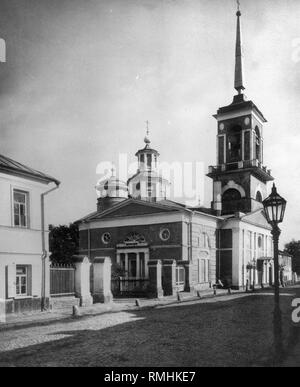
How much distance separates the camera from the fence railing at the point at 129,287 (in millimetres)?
25486

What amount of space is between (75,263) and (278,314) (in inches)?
456

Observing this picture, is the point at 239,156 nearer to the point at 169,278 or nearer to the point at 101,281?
the point at 169,278

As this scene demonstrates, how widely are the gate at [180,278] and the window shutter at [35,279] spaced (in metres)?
11.8

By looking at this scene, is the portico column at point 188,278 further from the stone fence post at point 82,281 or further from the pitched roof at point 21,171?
the pitched roof at point 21,171

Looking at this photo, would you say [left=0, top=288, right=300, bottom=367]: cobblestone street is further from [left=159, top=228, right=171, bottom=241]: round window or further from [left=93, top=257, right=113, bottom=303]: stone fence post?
[left=159, top=228, right=171, bottom=241]: round window

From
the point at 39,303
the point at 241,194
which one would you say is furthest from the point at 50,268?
the point at 241,194

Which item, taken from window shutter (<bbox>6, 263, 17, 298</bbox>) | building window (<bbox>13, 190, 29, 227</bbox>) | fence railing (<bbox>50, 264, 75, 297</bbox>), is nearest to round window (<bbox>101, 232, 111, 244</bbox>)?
fence railing (<bbox>50, 264, 75, 297</bbox>)

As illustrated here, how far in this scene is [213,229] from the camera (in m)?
33.3

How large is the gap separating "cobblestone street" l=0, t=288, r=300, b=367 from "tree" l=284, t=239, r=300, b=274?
227 feet

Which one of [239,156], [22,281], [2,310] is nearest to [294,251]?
[239,156]

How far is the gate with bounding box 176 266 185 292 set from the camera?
85.5 ft

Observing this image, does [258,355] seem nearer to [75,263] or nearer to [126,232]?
[75,263]

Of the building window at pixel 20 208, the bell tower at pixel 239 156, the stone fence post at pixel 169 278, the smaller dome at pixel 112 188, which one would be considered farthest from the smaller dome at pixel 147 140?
the building window at pixel 20 208

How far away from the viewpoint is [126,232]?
31.7 m
